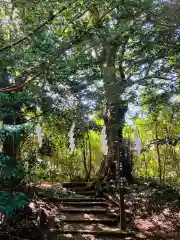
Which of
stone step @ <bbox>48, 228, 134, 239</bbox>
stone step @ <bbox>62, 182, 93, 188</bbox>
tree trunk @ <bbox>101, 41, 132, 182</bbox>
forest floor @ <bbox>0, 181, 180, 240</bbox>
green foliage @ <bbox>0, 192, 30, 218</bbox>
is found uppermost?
tree trunk @ <bbox>101, 41, 132, 182</bbox>

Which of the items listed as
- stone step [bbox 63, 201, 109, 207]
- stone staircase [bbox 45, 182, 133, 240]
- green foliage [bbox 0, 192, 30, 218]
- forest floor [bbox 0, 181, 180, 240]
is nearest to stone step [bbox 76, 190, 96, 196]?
stone staircase [bbox 45, 182, 133, 240]

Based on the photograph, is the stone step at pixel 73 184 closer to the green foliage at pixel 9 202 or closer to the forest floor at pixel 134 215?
the forest floor at pixel 134 215

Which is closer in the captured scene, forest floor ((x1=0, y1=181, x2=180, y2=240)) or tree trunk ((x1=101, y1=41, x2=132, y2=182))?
forest floor ((x1=0, y1=181, x2=180, y2=240))

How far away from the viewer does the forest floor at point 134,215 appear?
16.3ft

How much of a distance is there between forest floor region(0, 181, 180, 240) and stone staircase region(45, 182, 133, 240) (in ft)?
0.15

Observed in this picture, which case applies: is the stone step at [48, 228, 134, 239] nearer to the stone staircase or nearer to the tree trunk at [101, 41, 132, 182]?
the stone staircase

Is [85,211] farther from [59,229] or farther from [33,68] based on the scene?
[33,68]

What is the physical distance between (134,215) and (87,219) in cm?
108

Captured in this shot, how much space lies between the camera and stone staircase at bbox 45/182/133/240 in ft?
17.4

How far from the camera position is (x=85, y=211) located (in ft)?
21.7

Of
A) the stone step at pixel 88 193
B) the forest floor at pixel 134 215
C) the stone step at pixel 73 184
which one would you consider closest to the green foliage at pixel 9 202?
the forest floor at pixel 134 215

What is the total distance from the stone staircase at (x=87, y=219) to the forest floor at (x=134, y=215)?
5 cm

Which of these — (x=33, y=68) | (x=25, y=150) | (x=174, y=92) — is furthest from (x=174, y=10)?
(x=25, y=150)

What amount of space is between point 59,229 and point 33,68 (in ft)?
10.5
